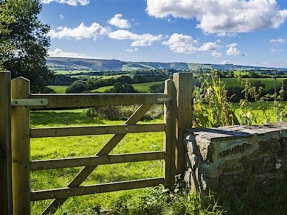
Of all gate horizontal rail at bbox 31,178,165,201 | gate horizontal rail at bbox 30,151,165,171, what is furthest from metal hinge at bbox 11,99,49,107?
gate horizontal rail at bbox 31,178,165,201

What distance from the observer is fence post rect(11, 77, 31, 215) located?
10.9ft

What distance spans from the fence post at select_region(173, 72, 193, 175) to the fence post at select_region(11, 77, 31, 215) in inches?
70.9

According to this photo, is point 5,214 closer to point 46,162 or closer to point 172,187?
point 46,162

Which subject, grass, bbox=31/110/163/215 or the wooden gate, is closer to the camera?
the wooden gate

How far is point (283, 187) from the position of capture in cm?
415

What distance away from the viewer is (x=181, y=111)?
4141 millimetres

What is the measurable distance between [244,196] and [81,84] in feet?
60.5

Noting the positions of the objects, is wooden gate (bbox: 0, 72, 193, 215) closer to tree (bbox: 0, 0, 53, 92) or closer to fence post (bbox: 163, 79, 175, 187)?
fence post (bbox: 163, 79, 175, 187)

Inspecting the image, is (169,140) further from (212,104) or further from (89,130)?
(212,104)

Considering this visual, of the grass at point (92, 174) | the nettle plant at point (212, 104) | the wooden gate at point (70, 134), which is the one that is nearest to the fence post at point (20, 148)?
the wooden gate at point (70, 134)

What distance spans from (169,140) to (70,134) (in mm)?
1269

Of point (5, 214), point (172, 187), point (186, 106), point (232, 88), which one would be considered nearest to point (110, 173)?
point (172, 187)

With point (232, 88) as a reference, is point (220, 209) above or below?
below

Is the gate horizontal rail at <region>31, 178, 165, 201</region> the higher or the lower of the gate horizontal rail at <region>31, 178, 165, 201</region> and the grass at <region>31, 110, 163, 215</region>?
the higher
